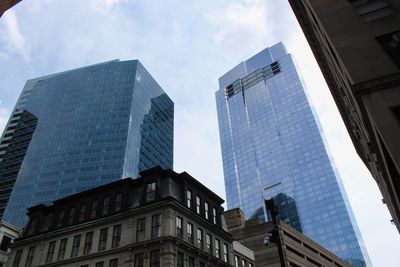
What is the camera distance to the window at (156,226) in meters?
35.2

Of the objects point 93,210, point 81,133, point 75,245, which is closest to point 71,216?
point 93,210

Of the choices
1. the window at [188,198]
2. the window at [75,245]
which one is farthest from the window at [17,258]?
the window at [188,198]

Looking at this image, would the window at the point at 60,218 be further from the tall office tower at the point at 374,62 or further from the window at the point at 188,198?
the tall office tower at the point at 374,62

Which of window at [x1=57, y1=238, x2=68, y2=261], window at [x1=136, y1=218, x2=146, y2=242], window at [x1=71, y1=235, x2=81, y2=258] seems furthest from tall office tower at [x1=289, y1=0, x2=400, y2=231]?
window at [x1=57, y1=238, x2=68, y2=261]

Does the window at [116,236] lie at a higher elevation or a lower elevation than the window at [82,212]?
lower

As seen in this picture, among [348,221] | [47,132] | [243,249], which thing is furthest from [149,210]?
[348,221]

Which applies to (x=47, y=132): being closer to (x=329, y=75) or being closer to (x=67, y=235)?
(x=67, y=235)

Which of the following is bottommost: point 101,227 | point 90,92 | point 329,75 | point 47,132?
point 101,227

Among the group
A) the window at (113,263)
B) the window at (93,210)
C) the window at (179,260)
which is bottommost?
the window at (179,260)

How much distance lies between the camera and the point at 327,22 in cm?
2347

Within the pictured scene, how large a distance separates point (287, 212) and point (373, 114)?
612ft

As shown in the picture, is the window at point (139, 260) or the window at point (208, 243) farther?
the window at point (208, 243)

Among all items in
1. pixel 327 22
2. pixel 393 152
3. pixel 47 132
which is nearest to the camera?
pixel 393 152

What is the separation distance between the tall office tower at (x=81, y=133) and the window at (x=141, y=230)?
92.1 meters
